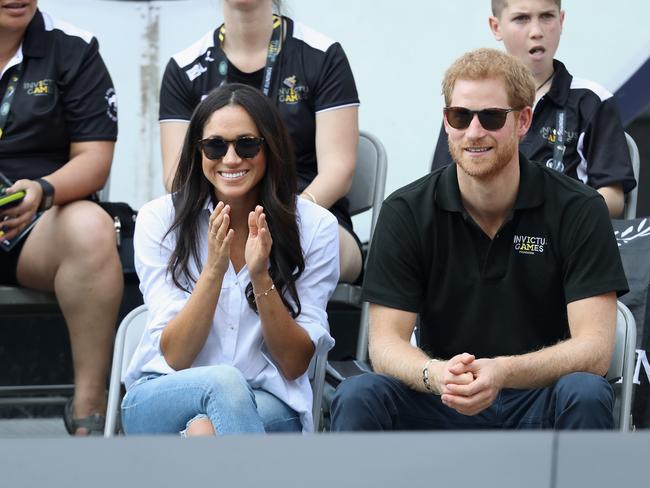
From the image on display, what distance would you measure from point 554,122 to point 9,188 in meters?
1.80

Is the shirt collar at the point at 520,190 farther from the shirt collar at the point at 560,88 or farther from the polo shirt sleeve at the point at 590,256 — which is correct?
the shirt collar at the point at 560,88

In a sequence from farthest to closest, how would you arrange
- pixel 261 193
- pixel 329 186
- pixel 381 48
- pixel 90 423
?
pixel 381 48
pixel 329 186
pixel 90 423
pixel 261 193

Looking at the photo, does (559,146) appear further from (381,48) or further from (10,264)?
(10,264)

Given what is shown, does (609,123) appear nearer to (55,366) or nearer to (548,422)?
(548,422)

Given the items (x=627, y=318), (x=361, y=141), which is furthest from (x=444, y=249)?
(x=361, y=141)

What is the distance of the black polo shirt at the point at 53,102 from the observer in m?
4.18

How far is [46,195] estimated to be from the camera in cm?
399

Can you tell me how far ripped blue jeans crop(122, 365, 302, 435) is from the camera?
9.91ft

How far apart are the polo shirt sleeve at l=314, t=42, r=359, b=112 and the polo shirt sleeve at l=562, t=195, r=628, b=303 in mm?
1188

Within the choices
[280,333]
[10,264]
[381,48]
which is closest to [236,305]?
[280,333]

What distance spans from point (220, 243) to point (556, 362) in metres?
0.91

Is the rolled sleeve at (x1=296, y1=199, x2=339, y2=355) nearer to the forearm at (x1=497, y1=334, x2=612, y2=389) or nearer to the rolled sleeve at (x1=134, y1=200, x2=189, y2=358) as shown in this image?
the rolled sleeve at (x1=134, y1=200, x2=189, y2=358)

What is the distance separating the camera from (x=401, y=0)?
17.6 ft

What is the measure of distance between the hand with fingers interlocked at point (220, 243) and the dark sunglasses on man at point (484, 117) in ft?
2.12
